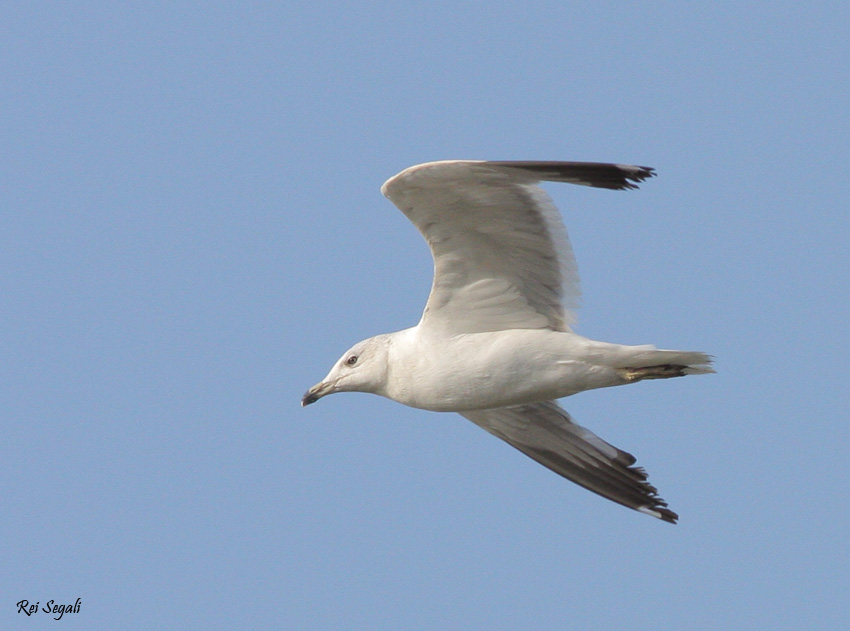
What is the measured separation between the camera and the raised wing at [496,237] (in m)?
9.98

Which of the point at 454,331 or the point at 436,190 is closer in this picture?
the point at 436,190

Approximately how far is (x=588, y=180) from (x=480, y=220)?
3.86 feet

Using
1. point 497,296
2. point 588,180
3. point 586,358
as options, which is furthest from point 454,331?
point 588,180

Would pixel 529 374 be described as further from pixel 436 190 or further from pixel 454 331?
pixel 436 190

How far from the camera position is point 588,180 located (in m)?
9.77

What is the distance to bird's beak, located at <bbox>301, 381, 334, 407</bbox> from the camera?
1224 centimetres

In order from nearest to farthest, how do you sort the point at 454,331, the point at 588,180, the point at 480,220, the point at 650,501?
the point at 588,180 → the point at 480,220 → the point at 454,331 → the point at 650,501

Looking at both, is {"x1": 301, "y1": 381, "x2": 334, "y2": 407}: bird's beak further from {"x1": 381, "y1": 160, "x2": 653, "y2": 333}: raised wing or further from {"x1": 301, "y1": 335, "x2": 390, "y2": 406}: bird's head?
{"x1": 381, "y1": 160, "x2": 653, "y2": 333}: raised wing

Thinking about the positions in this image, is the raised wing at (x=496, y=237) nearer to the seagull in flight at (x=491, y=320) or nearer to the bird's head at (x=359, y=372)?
the seagull in flight at (x=491, y=320)

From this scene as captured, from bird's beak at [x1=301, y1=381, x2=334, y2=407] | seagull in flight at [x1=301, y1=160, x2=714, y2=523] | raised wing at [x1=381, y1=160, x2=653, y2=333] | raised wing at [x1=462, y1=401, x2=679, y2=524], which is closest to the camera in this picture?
raised wing at [x1=381, y1=160, x2=653, y2=333]

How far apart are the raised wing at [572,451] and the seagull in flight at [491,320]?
1.44 feet

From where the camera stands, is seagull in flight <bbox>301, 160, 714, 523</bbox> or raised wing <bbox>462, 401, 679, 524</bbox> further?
raised wing <bbox>462, 401, 679, 524</bbox>

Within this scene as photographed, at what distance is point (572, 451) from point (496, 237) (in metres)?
2.68

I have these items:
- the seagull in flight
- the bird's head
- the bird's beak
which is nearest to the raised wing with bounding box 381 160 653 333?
the seagull in flight
